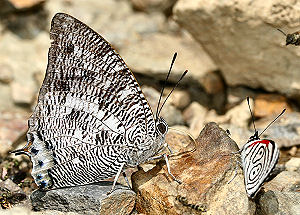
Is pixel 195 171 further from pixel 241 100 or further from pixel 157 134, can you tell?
pixel 241 100

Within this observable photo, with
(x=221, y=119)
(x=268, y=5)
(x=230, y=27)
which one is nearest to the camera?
(x=268, y=5)

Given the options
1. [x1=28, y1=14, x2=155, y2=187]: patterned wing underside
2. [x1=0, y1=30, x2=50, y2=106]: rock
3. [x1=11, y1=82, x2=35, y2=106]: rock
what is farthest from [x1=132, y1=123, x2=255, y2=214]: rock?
[x1=0, y1=30, x2=50, y2=106]: rock

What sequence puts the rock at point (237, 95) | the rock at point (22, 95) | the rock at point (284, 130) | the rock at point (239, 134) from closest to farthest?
the rock at point (239, 134)
the rock at point (284, 130)
the rock at point (237, 95)
the rock at point (22, 95)

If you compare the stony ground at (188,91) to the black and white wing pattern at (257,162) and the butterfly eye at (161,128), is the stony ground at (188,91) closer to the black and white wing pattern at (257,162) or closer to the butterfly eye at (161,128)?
the black and white wing pattern at (257,162)

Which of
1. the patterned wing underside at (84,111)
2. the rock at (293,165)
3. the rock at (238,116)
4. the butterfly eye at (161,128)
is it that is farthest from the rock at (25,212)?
the rock at (238,116)

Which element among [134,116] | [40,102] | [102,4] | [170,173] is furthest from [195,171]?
[102,4]

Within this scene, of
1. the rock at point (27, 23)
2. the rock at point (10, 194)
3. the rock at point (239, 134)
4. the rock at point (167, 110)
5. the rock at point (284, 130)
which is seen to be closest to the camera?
the rock at point (10, 194)
